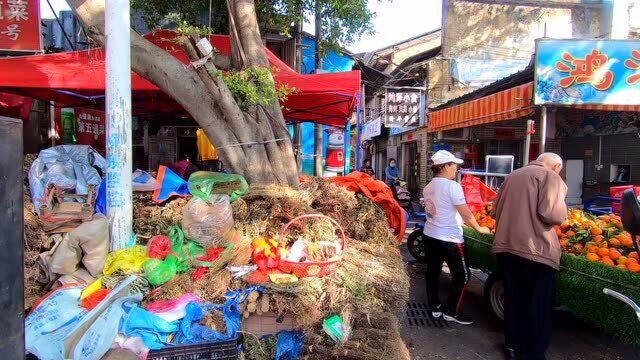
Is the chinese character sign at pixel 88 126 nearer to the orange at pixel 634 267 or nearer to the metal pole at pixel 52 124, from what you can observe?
the metal pole at pixel 52 124

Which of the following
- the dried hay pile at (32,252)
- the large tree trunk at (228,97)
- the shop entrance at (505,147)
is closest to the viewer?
the dried hay pile at (32,252)

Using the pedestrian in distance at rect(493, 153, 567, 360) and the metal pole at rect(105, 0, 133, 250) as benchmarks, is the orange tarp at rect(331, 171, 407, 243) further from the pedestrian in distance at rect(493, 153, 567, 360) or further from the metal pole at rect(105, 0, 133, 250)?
the metal pole at rect(105, 0, 133, 250)

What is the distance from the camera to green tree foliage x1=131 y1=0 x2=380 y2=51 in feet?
27.6

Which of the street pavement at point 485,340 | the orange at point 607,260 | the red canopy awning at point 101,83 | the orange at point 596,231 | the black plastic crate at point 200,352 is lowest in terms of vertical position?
the street pavement at point 485,340

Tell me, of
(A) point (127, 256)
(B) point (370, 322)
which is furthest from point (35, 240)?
(B) point (370, 322)

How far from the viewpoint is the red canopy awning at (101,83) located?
217 inches

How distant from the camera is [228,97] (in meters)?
4.36

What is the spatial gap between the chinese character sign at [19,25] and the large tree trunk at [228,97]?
10.4 ft

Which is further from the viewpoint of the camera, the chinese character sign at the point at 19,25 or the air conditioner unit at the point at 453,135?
the air conditioner unit at the point at 453,135

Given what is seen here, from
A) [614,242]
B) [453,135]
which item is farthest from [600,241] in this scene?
[453,135]

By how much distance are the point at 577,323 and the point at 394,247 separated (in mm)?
2450

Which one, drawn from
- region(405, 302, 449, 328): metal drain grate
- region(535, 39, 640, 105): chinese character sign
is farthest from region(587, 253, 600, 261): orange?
region(535, 39, 640, 105): chinese character sign

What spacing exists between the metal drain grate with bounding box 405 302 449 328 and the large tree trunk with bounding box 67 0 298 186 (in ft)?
7.14

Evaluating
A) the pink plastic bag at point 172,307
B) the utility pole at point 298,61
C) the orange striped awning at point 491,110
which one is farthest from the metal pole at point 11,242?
the orange striped awning at point 491,110
